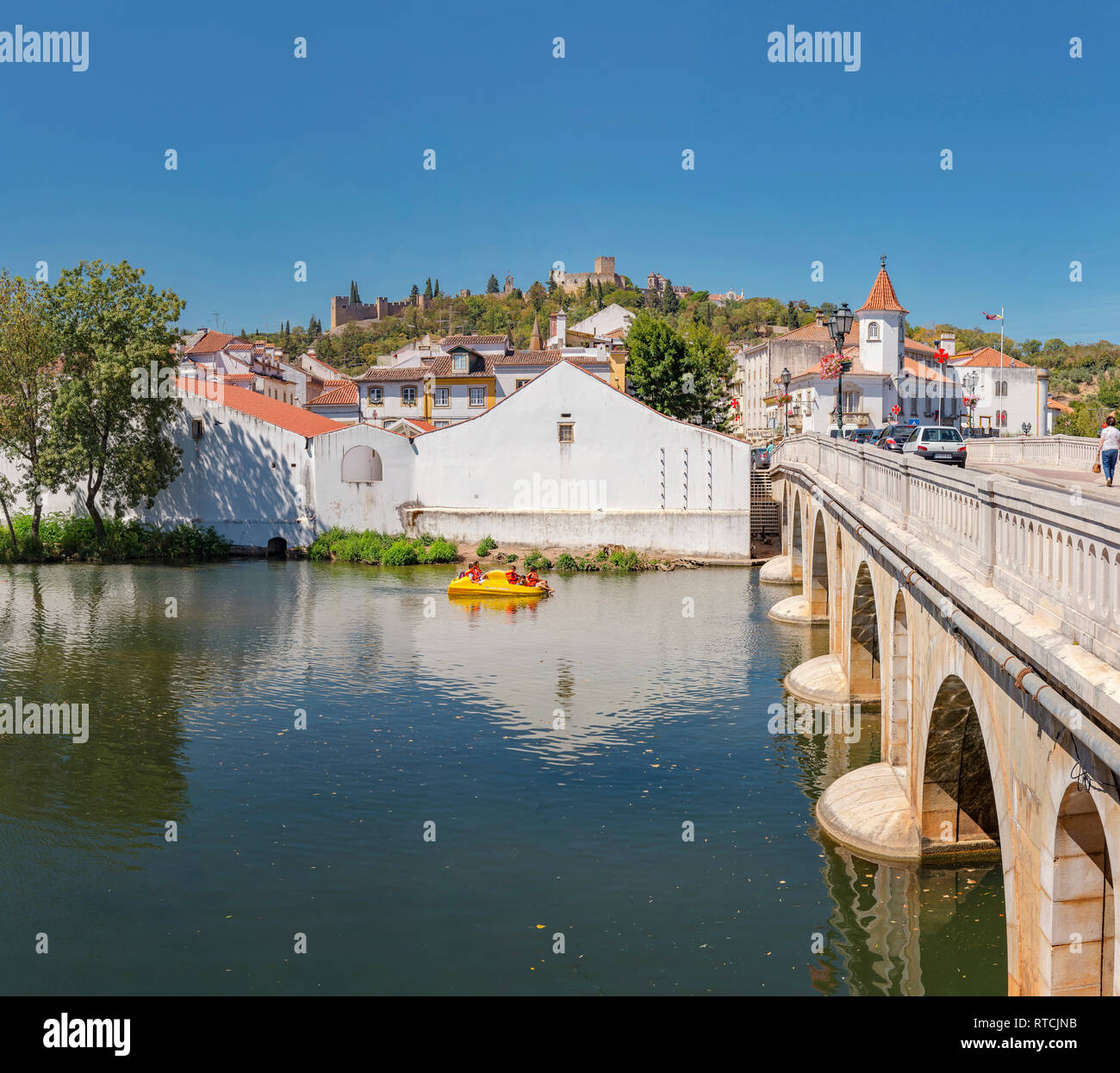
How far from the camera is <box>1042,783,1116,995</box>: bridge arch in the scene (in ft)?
28.6

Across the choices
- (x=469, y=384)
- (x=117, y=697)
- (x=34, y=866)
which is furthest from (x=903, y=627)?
(x=469, y=384)

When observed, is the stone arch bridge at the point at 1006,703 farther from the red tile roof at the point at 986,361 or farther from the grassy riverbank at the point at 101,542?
the red tile roof at the point at 986,361

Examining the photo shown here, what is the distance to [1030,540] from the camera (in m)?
9.47

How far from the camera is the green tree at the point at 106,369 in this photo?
2144 inches

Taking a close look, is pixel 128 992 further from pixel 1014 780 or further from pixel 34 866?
pixel 1014 780

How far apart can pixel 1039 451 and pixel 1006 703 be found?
32258 mm

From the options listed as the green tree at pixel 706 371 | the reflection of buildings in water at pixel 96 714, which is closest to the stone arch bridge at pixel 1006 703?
the reflection of buildings in water at pixel 96 714

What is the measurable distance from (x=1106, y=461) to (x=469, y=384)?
68.6m

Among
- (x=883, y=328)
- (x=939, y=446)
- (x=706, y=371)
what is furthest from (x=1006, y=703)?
(x=883, y=328)

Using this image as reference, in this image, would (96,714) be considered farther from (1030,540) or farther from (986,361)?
(986,361)

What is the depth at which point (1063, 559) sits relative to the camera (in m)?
8.47

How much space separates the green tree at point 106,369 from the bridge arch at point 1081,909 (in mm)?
53404
